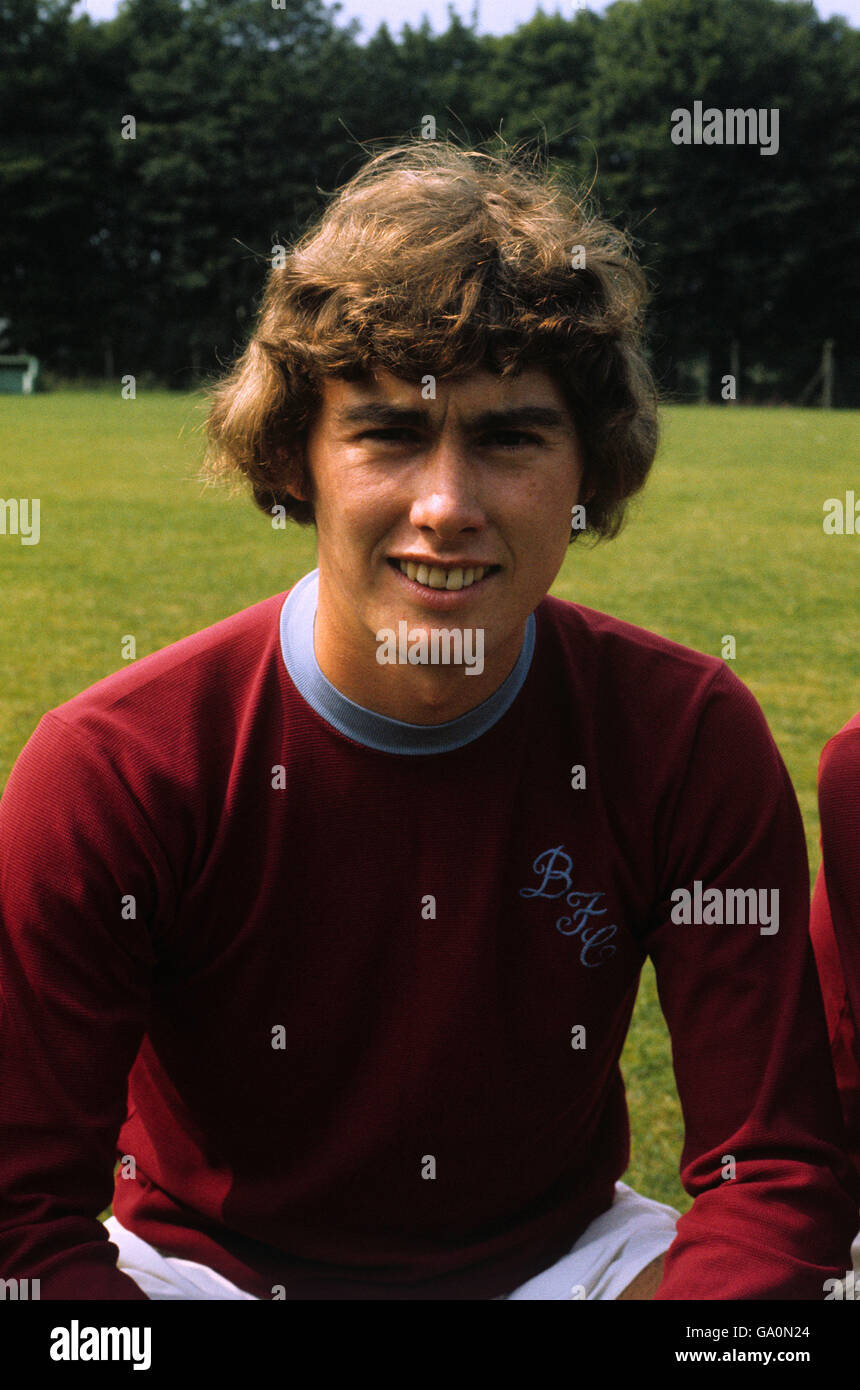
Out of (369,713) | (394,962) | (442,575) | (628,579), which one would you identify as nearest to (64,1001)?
(394,962)

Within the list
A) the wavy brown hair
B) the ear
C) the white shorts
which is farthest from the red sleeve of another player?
the ear

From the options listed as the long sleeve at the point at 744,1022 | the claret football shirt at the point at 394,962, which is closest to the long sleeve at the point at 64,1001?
the claret football shirt at the point at 394,962

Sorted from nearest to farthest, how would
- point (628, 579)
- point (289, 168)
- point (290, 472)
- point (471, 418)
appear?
point (471, 418)
point (290, 472)
point (628, 579)
point (289, 168)

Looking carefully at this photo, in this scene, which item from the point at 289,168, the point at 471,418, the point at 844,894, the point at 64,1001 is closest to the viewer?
the point at 64,1001

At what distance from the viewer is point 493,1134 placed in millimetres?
2127

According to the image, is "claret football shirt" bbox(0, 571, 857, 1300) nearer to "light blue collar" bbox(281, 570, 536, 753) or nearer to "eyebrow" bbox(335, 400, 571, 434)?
"light blue collar" bbox(281, 570, 536, 753)

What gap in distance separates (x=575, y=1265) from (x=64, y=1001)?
978 millimetres

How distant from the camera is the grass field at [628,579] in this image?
6.55 metres

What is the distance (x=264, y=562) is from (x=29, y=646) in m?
3.19

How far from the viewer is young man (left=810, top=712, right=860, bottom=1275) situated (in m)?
2.16

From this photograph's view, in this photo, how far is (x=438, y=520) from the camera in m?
1.96

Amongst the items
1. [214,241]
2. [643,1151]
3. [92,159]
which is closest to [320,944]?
[643,1151]

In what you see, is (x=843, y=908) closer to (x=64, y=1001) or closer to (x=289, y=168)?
(x=64, y=1001)

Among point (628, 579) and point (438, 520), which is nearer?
point (438, 520)
